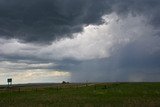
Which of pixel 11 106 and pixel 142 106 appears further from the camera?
pixel 11 106

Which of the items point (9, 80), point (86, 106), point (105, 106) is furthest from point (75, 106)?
point (9, 80)

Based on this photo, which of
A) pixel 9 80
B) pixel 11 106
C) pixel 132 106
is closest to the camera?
pixel 132 106

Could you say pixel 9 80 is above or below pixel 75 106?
above

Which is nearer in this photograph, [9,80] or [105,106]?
[105,106]

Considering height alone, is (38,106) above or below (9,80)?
below

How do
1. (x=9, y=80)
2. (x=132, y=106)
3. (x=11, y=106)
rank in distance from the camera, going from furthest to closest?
(x=9, y=80), (x=11, y=106), (x=132, y=106)

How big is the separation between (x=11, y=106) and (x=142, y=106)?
14.7 meters

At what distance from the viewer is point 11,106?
3512cm

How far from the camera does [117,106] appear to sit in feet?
110

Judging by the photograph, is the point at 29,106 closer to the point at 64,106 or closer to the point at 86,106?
the point at 64,106

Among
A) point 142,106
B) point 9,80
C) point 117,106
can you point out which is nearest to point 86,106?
point 117,106

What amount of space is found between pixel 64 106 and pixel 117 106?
19.1 ft

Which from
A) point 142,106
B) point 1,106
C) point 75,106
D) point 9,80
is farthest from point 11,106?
point 9,80

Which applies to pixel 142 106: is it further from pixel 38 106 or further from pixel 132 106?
pixel 38 106
